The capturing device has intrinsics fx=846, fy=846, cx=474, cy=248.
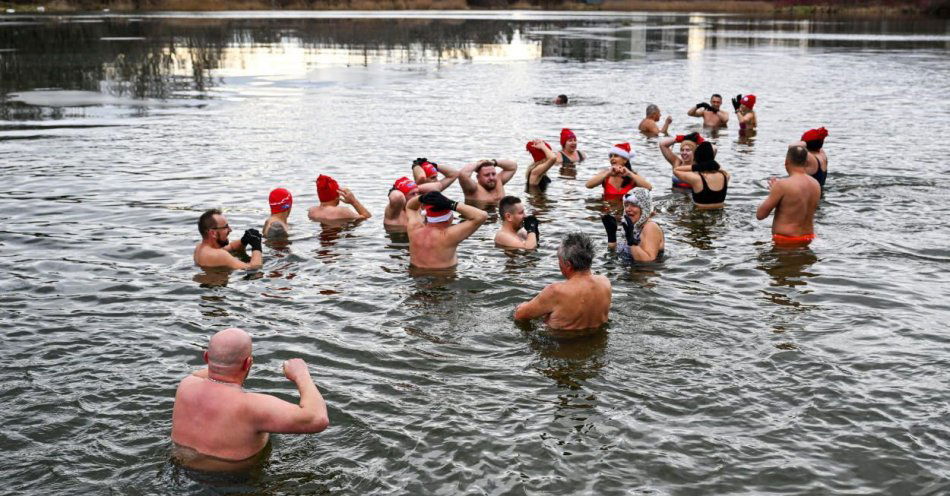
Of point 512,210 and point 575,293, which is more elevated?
point 512,210

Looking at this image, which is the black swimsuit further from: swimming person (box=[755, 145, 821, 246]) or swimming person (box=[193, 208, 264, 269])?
swimming person (box=[193, 208, 264, 269])

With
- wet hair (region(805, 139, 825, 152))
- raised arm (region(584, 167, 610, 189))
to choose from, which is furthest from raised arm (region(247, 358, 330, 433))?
wet hair (region(805, 139, 825, 152))

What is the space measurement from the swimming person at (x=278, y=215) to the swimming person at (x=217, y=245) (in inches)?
45.5

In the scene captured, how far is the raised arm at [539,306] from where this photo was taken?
9586 mm

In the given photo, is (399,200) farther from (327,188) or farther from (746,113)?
(746,113)

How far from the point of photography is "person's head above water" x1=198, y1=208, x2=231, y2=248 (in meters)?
11.9

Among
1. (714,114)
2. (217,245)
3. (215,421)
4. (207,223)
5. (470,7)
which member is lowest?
(215,421)

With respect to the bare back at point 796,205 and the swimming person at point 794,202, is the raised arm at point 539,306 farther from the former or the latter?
the bare back at point 796,205

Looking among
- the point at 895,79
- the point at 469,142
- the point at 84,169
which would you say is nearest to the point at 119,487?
the point at 84,169

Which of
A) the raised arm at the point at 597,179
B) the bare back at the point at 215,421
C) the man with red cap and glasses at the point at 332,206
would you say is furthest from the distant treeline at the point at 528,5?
the bare back at the point at 215,421

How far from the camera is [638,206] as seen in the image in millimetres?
12055

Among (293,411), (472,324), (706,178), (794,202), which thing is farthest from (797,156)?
(293,411)

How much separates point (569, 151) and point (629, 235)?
729 cm

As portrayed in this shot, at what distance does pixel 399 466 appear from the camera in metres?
7.20
